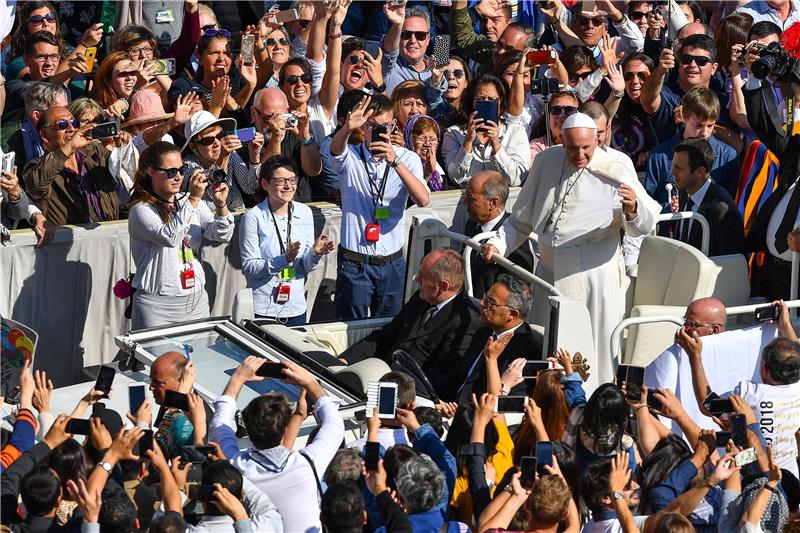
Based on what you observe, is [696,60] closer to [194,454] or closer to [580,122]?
[580,122]

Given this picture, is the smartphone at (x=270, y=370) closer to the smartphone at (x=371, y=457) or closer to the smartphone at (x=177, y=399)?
the smartphone at (x=177, y=399)

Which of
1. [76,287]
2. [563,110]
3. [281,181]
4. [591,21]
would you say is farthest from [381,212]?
[591,21]

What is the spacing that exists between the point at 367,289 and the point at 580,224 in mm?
1471

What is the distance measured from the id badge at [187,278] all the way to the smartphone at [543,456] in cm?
358

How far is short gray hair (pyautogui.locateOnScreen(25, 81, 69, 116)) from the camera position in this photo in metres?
10.5

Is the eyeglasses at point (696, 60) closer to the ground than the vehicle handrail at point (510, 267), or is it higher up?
higher up

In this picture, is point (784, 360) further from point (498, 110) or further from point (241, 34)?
point (241, 34)

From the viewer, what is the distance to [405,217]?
10.8m

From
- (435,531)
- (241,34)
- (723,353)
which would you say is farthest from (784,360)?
(241,34)

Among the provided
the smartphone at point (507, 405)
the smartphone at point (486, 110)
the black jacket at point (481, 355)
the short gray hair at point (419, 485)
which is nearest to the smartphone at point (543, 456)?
the short gray hair at point (419, 485)

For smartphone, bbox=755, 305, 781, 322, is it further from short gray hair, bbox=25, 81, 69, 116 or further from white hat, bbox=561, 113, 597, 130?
short gray hair, bbox=25, 81, 69, 116

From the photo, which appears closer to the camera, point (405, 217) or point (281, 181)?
point (281, 181)

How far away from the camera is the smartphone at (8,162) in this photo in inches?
380

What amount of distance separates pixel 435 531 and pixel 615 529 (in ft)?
2.46
